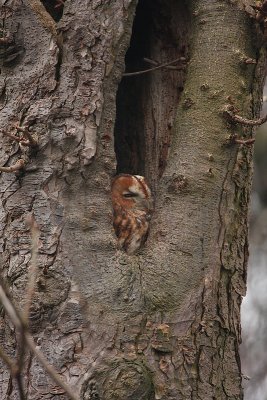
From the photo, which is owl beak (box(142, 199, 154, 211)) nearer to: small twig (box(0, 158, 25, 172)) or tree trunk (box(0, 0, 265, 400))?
tree trunk (box(0, 0, 265, 400))

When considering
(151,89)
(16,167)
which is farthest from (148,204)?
(16,167)

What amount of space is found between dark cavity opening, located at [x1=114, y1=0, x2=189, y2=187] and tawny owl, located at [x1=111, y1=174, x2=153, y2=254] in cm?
9

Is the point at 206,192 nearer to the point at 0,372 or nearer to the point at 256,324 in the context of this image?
the point at 0,372

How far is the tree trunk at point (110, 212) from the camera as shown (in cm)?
265

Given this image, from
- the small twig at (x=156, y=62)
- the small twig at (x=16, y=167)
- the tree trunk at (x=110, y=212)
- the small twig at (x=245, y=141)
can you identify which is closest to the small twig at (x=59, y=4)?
the tree trunk at (x=110, y=212)

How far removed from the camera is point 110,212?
2893mm

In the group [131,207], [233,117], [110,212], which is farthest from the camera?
[131,207]

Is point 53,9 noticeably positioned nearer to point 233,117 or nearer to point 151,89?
point 151,89

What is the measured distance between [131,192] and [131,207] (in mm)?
72

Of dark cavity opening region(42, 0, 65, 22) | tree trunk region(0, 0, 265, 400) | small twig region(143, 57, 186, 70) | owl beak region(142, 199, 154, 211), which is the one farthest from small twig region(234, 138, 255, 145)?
dark cavity opening region(42, 0, 65, 22)

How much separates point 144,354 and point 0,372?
18.9 inches

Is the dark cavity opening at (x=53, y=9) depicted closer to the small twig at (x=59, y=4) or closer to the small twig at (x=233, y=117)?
the small twig at (x=59, y=4)

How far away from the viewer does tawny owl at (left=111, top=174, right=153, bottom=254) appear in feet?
10.9

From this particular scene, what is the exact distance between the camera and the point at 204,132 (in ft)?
10.0
